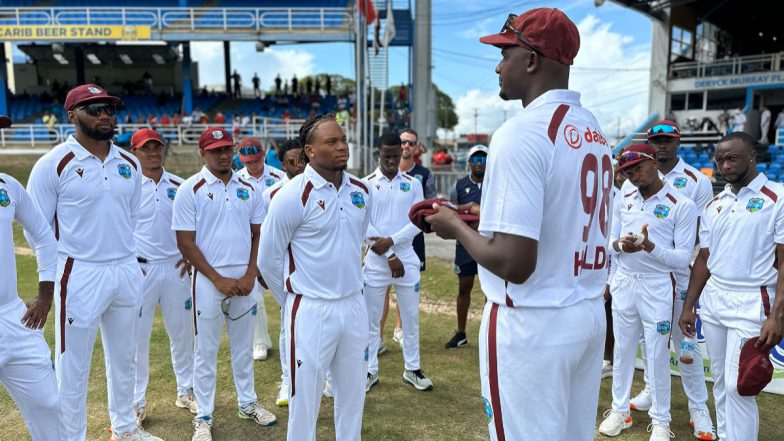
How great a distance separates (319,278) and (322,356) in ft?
1.63

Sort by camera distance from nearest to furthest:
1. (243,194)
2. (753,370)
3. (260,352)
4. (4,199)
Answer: (4,199) < (753,370) < (243,194) < (260,352)

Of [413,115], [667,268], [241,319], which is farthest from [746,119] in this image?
[241,319]

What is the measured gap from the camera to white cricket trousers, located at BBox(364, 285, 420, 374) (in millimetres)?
5484

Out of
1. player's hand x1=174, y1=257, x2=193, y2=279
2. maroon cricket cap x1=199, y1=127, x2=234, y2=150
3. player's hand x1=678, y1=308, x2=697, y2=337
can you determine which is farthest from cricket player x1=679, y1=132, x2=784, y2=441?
player's hand x1=174, y1=257, x2=193, y2=279

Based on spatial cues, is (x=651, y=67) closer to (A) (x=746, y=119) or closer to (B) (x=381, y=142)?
(A) (x=746, y=119)

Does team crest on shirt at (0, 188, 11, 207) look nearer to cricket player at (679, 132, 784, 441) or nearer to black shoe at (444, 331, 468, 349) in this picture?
cricket player at (679, 132, 784, 441)

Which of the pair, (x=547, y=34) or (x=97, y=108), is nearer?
(x=547, y=34)

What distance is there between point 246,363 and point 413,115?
2156 cm

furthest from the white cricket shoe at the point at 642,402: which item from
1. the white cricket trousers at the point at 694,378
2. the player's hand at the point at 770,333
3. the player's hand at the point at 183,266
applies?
the player's hand at the point at 183,266

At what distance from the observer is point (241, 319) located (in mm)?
4598

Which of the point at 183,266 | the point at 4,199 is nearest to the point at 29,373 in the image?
the point at 4,199

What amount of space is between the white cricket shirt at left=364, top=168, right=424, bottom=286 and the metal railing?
26.4 metres

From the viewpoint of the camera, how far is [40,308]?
3.35 meters

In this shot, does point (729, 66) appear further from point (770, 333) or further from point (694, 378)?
point (770, 333)
